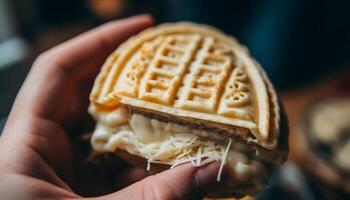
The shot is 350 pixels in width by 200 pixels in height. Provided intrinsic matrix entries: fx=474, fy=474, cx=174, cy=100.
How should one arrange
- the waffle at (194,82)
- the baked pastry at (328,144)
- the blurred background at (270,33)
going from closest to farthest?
the waffle at (194,82), the baked pastry at (328,144), the blurred background at (270,33)

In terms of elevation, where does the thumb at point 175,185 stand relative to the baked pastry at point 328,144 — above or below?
above

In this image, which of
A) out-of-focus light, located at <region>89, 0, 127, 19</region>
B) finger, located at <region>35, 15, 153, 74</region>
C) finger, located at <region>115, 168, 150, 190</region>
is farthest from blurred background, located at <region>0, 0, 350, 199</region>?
finger, located at <region>115, 168, 150, 190</region>

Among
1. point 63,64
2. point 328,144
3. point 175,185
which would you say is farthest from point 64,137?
point 328,144

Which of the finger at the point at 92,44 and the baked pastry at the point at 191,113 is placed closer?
the baked pastry at the point at 191,113

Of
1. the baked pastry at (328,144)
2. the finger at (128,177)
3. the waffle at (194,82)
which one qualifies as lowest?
the baked pastry at (328,144)

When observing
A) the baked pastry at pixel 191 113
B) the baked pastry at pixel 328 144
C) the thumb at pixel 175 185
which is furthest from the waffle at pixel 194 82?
the baked pastry at pixel 328 144

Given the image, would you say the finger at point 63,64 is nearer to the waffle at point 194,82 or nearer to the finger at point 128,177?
the waffle at point 194,82

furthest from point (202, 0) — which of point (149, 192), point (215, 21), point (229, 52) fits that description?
point (149, 192)

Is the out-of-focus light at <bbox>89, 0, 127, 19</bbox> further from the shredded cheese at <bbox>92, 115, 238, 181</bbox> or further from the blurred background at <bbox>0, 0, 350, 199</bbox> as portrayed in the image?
the shredded cheese at <bbox>92, 115, 238, 181</bbox>

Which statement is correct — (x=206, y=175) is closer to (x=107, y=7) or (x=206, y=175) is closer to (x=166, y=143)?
(x=166, y=143)

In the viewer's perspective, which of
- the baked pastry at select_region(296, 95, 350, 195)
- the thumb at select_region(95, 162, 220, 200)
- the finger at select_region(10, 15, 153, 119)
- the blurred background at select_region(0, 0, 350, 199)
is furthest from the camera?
the blurred background at select_region(0, 0, 350, 199)
